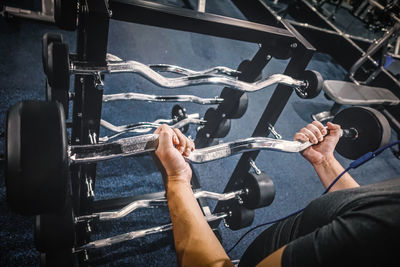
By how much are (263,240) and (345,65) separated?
4.58 m

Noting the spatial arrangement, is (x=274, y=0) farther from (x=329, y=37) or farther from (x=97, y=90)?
(x=97, y=90)

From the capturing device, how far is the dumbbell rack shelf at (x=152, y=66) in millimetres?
752

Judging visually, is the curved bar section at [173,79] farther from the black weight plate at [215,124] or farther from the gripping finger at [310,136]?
the black weight plate at [215,124]

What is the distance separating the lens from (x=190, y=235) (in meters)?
0.68

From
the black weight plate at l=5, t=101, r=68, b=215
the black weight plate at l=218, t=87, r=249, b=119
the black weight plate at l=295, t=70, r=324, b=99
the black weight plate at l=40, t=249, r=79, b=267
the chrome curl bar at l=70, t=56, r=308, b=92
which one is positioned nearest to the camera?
the black weight plate at l=5, t=101, r=68, b=215

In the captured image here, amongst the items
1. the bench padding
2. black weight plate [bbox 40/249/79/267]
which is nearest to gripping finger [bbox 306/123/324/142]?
black weight plate [bbox 40/249/79/267]

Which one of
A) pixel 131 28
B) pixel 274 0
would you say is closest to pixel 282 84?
pixel 131 28

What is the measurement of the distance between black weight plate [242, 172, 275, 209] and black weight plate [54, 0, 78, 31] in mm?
1062

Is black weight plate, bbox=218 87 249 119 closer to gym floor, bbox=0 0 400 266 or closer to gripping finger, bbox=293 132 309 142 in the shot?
gripping finger, bbox=293 132 309 142

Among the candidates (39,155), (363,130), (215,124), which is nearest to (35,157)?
(39,155)

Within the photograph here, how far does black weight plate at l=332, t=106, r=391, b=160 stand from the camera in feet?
3.66

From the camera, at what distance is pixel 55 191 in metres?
0.61

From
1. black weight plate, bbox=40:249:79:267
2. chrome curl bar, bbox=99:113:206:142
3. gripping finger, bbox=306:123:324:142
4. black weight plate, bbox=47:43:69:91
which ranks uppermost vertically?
black weight plate, bbox=47:43:69:91

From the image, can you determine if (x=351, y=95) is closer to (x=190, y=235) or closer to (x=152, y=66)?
(x=152, y=66)
